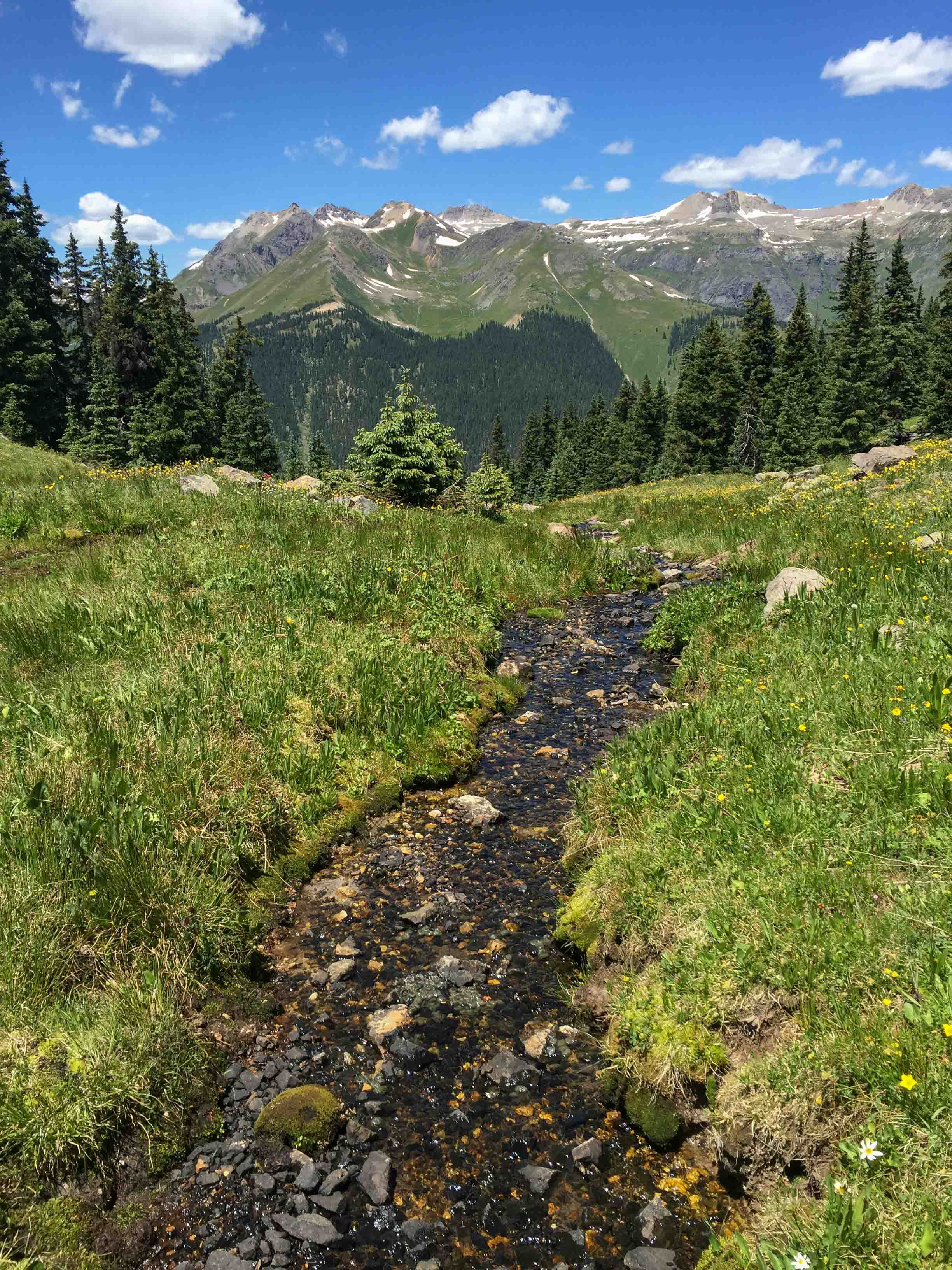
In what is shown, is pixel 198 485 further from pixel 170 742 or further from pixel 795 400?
pixel 795 400

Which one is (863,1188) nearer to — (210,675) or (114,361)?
(210,675)

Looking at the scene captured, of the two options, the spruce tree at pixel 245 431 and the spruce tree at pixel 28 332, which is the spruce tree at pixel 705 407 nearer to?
the spruce tree at pixel 245 431

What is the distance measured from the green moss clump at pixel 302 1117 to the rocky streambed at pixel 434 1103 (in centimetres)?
8

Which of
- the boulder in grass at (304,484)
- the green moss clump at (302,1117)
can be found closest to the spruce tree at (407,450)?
the boulder in grass at (304,484)

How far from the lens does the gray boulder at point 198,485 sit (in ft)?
55.9

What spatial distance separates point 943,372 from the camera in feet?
180

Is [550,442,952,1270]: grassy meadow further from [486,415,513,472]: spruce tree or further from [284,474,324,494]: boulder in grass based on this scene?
[486,415,513,472]: spruce tree

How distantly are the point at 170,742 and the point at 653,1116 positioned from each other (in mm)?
5360

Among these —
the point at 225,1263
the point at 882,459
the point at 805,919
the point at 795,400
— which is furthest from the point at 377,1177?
the point at 795,400

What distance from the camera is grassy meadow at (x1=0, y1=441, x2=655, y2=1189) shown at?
424cm

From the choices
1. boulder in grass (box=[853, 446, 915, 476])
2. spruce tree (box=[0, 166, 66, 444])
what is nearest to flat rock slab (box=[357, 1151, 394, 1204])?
boulder in grass (box=[853, 446, 915, 476])

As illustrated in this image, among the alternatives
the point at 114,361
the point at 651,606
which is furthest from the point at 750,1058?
the point at 114,361

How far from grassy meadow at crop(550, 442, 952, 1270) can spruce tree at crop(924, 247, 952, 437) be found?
5382 cm

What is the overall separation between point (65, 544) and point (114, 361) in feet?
176
